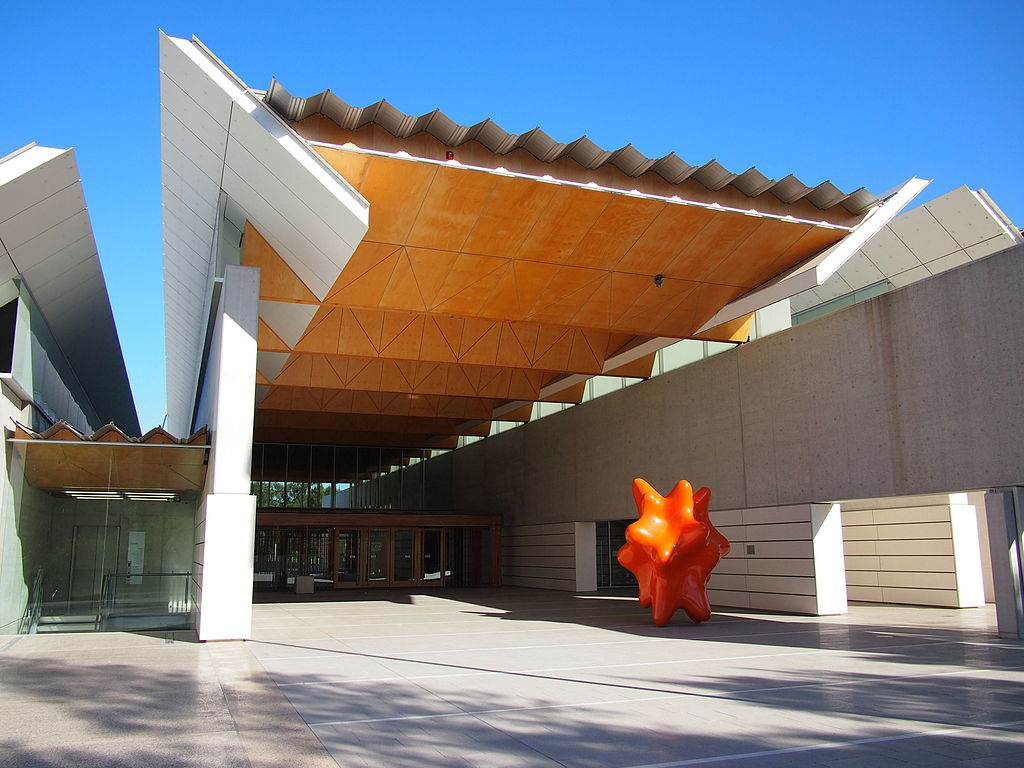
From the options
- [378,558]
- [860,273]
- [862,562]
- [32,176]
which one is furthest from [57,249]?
[862,562]

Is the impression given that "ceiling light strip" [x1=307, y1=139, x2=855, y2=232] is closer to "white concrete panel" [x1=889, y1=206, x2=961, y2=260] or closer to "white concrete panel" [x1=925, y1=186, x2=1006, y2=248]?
"white concrete panel" [x1=925, y1=186, x2=1006, y2=248]

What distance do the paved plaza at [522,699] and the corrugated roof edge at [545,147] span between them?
812 cm

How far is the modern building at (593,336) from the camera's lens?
13445mm

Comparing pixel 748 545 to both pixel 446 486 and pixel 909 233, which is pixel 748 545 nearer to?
pixel 909 233

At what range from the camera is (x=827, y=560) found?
58.4 feet

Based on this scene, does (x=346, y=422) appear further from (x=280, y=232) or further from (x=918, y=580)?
(x=918, y=580)

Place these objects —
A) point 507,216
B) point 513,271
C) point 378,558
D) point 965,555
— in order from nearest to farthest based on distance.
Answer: point 507,216
point 513,271
point 965,555
point 378,558

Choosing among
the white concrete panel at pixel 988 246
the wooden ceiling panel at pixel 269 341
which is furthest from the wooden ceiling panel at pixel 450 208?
the white concrete panel at pixel 988 246

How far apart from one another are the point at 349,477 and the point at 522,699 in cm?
3167

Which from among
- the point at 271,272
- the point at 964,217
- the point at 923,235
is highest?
the point at 964,217

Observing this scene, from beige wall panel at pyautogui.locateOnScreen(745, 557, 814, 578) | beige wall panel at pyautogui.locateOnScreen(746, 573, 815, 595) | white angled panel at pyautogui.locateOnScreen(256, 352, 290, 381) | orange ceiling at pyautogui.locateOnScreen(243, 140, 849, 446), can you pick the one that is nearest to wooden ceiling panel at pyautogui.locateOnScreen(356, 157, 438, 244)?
orange ceiling at pyautogui.locateOnScreen(243, 140, 849, 446)

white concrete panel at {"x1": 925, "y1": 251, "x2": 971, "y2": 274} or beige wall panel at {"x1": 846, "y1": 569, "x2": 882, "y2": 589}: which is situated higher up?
white concrete panel at {"x1": 925, "y1": 251, "x2": 971, "y2": 274}

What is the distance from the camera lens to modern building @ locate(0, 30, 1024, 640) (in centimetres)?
1345

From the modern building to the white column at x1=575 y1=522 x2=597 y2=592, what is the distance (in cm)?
103
